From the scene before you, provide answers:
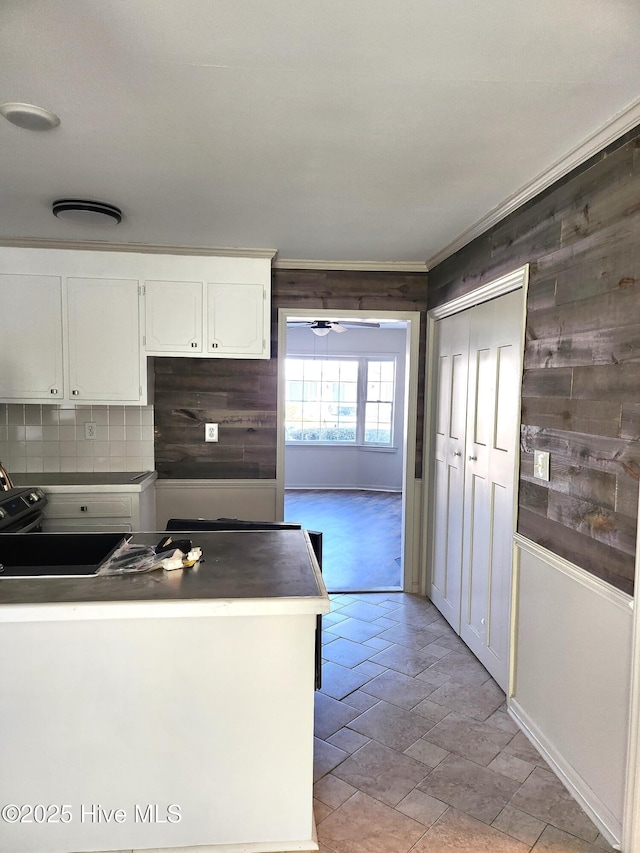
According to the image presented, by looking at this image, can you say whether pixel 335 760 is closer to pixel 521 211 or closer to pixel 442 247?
pixel 521 211

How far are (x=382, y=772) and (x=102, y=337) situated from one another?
2.80 metres

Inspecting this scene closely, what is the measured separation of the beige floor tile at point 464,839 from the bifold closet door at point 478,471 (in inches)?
34.3

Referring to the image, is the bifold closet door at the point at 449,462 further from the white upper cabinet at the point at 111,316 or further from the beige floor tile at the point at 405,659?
the white upper cabinet at the point at 111,316

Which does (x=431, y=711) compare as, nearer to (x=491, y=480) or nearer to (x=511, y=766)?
(x=511, y=766)

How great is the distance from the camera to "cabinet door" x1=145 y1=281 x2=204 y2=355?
3.47m

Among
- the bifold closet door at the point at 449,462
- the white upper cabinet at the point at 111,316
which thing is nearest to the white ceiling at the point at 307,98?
the white upper cabinet at the point at 111,316

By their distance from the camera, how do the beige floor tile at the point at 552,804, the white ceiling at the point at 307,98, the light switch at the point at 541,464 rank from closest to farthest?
the white ceiling at the point at 307,98 → the beige floor tile at the point at 552,804 → the light switch at the point at 541,464

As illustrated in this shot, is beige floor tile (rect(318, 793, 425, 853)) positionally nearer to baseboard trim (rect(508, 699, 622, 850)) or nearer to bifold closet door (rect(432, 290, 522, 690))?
baseboard trim (rect(508, 699, 622, 850))

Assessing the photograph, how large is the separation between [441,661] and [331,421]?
552cm

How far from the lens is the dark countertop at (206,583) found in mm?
1647

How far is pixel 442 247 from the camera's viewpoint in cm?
348

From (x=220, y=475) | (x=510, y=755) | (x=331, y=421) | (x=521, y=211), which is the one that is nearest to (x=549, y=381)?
(x=521, y=211)

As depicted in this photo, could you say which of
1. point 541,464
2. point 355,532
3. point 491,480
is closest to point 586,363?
point 541,464

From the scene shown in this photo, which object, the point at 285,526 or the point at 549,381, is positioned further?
the point at 285,526
